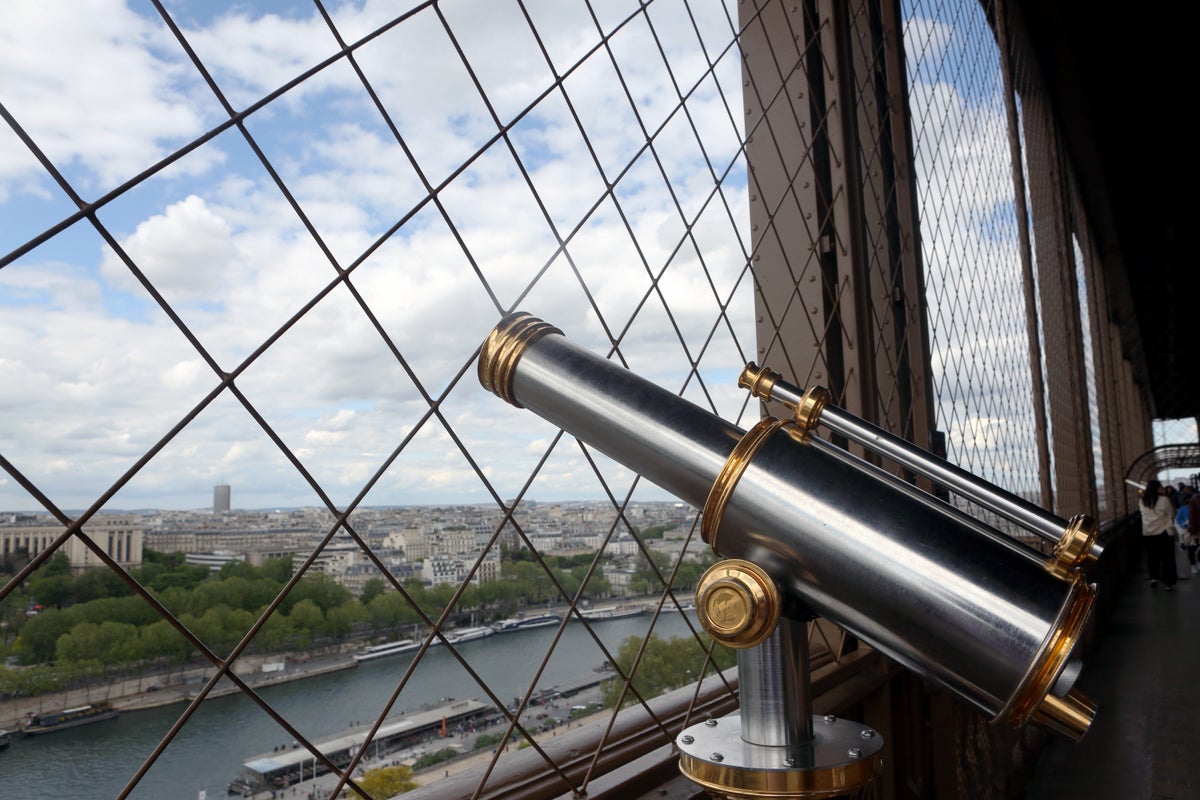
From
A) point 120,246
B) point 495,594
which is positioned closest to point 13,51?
point 120,246

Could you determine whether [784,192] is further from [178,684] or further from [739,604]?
[178,684]

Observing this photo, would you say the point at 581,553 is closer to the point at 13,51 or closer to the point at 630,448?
the point at 630,448

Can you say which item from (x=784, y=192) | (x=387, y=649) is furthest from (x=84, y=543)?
(x=784, y=192)

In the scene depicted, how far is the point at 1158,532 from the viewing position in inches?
270

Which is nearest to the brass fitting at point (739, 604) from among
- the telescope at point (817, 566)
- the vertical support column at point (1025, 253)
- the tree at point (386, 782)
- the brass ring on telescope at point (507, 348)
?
the telescope at point (817, 566)

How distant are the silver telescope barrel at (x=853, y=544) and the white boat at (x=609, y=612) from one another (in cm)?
36

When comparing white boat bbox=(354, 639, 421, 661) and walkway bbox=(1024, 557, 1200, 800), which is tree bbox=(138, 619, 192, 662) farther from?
walkway bbox=(1024, 557, 1200, 800)

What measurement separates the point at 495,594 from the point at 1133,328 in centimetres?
1731

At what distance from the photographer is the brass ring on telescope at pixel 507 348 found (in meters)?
0.63

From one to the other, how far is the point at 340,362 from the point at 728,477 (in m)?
0.33

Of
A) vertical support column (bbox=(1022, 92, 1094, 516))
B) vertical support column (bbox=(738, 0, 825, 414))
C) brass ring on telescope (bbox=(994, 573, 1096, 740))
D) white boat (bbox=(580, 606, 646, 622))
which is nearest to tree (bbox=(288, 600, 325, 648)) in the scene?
white boat (bbox=(580, 606, 646, 622))

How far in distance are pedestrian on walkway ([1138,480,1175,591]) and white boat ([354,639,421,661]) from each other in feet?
23.7

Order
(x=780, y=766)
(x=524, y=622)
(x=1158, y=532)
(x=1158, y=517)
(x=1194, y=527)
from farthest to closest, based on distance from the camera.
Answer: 1. (x=1194, y=527)
2. (x=1158, y=532)
3. (x=1158, y=517)
4. (x=524, y=622)
5. (x=780, y=766)

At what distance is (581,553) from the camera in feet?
3.09
